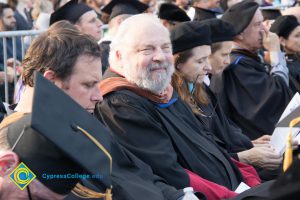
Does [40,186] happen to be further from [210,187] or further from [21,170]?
Result: [210,187]

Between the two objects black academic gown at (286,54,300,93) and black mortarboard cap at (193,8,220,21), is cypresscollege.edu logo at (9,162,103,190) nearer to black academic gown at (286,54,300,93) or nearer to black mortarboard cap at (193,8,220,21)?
black academic gown at (286,54,300,93)

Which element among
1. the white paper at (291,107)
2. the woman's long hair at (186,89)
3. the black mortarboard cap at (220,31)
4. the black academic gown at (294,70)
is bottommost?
the black academic gown at (294,70)

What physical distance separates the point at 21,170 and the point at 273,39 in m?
5.53

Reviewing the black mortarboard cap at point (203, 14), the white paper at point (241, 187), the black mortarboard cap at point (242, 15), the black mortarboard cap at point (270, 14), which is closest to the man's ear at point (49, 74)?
the white paper at point (241, 187)

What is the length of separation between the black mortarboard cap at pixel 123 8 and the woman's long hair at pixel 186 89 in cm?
290

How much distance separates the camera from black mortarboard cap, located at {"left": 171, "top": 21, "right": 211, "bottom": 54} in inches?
231

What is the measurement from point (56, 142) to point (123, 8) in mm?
6090

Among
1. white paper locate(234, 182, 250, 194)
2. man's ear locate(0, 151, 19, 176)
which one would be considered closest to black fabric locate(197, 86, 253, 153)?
white paper locate(234, 182, 250, 194)

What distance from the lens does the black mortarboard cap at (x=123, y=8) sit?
8.69 meters

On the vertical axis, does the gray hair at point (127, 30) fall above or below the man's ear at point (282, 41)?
above

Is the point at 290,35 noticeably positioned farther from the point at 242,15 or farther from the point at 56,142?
the point at 56,142

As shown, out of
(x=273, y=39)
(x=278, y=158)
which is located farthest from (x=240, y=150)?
(x=273, y=39)

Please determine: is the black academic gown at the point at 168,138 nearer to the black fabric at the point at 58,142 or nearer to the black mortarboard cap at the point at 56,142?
the black fabric at the point at 58,142

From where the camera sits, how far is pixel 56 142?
2.81 metres
